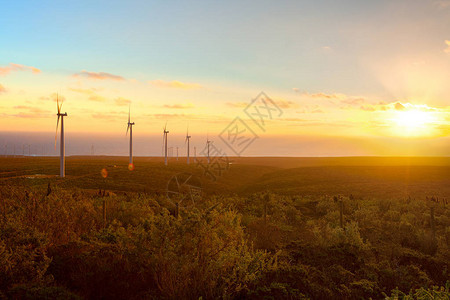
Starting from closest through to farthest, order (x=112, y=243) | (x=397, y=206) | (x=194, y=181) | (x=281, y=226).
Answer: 1. (x=112, y=243)
2. (x=281, y=226)
3. (x=397, y=206)
4. (x=194, y=181)

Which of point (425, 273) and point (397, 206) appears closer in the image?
point (425, 273)

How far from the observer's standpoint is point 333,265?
1125 cm

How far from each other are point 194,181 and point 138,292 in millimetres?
54042

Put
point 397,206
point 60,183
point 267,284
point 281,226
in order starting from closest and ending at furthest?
point 267,284 → point 281,226 → point 397,206 → point 60,183

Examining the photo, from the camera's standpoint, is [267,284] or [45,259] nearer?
[45,259]

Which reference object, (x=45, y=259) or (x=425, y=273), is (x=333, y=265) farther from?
(x=45, y=259)

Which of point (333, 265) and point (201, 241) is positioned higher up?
point (201, 241)

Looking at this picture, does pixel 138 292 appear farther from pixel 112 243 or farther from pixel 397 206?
pixel 397 206

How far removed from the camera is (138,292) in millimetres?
8266

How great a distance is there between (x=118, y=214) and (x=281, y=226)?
29.9ft

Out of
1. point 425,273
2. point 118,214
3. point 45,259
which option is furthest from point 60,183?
point 425,273

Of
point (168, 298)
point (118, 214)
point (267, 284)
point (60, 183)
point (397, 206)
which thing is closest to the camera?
point (168, 298)

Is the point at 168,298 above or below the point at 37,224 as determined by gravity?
below

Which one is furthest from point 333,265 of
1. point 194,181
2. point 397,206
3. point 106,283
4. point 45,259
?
point 194,181
